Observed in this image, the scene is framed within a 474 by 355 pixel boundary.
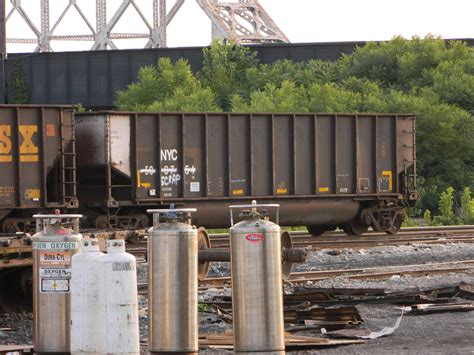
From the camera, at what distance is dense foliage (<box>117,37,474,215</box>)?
139 feet

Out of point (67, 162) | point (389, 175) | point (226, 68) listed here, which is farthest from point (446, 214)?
point (226, 68)

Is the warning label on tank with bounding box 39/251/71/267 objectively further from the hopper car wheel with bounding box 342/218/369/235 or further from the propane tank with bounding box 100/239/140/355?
the hopper car wheel with bounding box 342/218/369/235

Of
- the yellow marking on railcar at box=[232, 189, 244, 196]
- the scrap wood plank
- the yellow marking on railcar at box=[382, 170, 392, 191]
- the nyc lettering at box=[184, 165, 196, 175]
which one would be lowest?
the scrap wood plank

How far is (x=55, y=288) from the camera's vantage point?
Answer: 10.6 metres

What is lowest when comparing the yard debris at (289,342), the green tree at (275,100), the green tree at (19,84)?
the yard debris at (289,342)

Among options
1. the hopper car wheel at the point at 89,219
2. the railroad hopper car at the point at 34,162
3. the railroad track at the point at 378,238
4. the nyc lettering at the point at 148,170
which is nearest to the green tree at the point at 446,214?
the railroad track at the point at 378,238

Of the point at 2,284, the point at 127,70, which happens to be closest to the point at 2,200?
the point at 2,284

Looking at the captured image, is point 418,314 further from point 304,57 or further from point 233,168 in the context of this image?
point 304,57

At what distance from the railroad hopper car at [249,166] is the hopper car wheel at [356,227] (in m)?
0.03

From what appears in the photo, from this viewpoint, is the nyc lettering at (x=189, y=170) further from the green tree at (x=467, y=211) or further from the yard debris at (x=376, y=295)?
the green tree at (x=467, y=211)

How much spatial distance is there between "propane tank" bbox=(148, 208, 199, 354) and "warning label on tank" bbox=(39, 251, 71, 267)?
707mm

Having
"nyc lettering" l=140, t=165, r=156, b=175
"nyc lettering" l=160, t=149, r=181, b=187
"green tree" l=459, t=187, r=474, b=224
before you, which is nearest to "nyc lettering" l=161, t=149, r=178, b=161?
"nyc lettering" l=160, t=149, r=181, b=187

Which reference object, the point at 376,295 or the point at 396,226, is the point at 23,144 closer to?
the point at 376,295

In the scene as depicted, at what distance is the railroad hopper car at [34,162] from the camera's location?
77.1 feet
